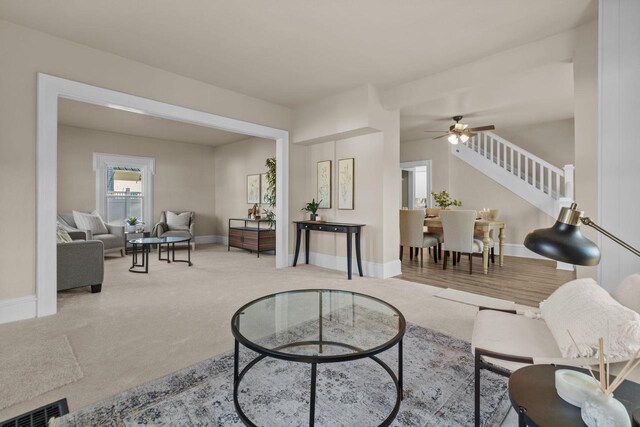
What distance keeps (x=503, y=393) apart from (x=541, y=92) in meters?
4.26

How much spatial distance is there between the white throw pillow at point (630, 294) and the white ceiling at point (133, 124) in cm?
641

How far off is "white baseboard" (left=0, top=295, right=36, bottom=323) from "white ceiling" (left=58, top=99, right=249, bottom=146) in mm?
3228

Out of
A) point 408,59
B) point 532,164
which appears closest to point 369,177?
point 408,59

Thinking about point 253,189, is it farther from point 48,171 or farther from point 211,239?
point 48,171

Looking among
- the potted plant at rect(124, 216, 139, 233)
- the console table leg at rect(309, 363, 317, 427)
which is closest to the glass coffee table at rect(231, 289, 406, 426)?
the console table leg at rect(309, 363, 317, 427)

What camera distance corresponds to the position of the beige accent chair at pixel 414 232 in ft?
16.2

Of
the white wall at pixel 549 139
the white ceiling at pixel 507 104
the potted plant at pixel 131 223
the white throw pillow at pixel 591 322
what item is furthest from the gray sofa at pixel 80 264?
the white wall at pixel 549 139

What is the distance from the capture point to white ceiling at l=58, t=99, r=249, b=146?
5.19m

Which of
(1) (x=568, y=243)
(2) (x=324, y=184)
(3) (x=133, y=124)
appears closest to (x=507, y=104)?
(2) (x=324, y=184)

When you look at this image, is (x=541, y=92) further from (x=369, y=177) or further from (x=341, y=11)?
(x=341, y=11)

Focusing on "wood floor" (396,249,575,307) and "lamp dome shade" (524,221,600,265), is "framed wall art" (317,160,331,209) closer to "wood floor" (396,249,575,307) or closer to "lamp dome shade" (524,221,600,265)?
"wood floor" (396,249,575,307)

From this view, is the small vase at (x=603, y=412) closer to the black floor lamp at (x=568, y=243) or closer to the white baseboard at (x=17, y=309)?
the black floor lamp at (x=568, y=243)

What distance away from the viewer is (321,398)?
Answer: 5.43ft

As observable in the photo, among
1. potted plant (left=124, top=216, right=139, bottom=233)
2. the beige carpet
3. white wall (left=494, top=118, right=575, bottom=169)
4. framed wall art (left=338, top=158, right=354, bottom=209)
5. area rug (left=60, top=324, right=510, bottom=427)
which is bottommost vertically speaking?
area rug (left=60, top=324, right=510, bottom=427)
